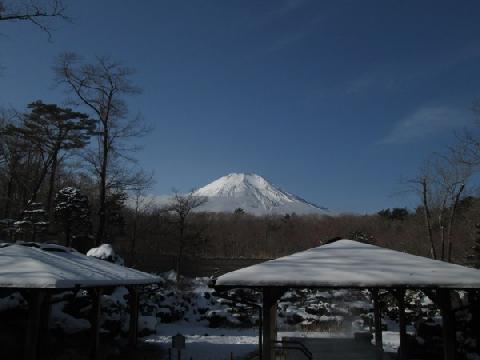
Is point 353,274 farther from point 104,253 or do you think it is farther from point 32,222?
point 32,222

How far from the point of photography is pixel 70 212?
2061 centimetres

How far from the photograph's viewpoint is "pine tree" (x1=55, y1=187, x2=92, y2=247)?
67.3 feet

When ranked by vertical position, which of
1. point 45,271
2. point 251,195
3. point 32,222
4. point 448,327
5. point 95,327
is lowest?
point 95,327

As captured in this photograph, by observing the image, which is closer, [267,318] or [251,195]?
[267,318]

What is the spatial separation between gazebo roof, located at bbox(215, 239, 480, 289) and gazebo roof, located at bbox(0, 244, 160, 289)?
2.66 m

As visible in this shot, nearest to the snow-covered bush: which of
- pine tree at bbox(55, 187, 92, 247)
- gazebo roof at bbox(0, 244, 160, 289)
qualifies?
pine tree at bbox(55, 187, 92, 247)

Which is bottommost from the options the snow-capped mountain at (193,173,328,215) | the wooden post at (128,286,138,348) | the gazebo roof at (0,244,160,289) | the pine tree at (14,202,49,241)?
the wooden post at (128,286,138,348)

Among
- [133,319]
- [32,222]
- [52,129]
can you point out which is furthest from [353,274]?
[52,129]

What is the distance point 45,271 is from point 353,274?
5.23 meters

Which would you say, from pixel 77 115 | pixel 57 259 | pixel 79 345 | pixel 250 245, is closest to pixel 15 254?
pixel 57 259

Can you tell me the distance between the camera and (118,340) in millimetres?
14742

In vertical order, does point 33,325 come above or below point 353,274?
below

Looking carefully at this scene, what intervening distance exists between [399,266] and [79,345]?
9329 millimetres

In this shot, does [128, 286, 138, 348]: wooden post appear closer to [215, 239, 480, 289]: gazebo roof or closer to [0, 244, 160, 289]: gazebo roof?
[0, 244, 160, 289]: gazebo roof
